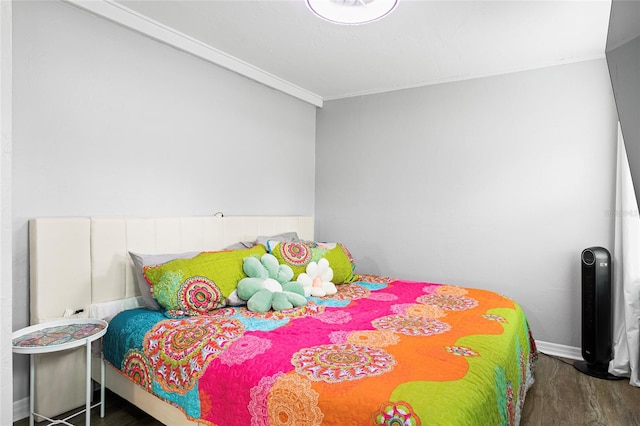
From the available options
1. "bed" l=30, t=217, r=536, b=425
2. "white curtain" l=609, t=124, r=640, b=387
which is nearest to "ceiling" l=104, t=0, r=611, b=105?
"white curtain" l=609, t=124, r=640, b=387

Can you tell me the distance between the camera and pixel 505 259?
3.47m

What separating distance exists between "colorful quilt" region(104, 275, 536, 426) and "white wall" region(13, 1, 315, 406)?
0.82 meters

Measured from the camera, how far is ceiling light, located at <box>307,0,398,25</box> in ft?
7.03

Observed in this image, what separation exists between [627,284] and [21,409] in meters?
3.99

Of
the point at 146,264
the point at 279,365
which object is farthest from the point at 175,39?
the point at 279,365

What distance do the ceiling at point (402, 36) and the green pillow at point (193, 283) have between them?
5.27ft

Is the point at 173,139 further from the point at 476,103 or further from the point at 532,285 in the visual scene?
the point at 532,285

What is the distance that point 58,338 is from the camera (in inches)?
76.9

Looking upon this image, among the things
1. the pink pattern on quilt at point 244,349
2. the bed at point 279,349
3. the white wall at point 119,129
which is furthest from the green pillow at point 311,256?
the pink pattern on quilt at point 244,349

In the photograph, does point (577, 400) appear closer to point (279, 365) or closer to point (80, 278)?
point (279, 365)

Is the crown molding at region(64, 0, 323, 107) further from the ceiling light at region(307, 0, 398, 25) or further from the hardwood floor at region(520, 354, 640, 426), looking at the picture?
the hardwood floor at region(520, 354, 640, 426)

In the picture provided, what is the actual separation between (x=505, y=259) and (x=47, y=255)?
3412 mm

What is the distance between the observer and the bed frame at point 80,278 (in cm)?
215

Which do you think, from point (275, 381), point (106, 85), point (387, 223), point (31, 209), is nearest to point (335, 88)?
point (387, 223)
